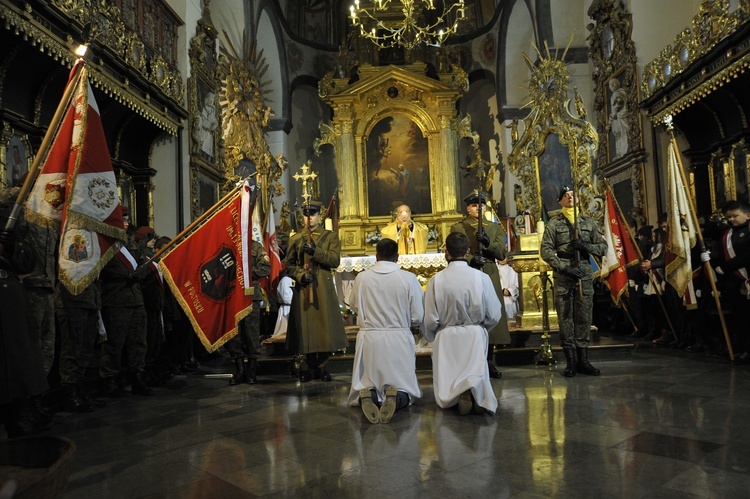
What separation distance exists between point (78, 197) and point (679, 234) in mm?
6588

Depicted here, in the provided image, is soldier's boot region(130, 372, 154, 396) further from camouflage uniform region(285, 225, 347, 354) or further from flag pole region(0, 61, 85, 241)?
flag pole region(0, 61, 85, 241)

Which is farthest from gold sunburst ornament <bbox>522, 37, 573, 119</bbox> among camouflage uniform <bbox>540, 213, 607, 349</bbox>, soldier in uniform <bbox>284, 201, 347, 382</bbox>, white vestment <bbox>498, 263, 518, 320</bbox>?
soldier in uniform <bbox>284, 201, 347, 382</bbox>

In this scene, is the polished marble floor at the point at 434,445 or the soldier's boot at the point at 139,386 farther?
the soldier's boot at the point at 139,386

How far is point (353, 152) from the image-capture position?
17000 millimetres

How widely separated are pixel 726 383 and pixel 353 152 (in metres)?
12.7

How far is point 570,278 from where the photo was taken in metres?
6.46

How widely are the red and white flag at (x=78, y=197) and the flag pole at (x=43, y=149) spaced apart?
0.09m

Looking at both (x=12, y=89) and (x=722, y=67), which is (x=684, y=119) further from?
(x=12, y=89)

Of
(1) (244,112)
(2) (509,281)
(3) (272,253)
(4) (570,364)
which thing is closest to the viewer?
(4) (570,364)

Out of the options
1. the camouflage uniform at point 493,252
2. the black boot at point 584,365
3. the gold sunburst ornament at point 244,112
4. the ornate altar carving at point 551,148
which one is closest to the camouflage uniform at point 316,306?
the camouflage uniform at point 493,252

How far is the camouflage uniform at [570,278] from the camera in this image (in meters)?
6.41

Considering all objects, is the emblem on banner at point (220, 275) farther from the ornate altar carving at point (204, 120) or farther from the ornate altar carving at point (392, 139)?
the ornate altar carving at point (392, 139)

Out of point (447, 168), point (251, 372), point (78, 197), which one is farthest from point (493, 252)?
point (447, 168)

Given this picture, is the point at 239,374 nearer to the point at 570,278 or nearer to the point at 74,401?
the point at 74,401
